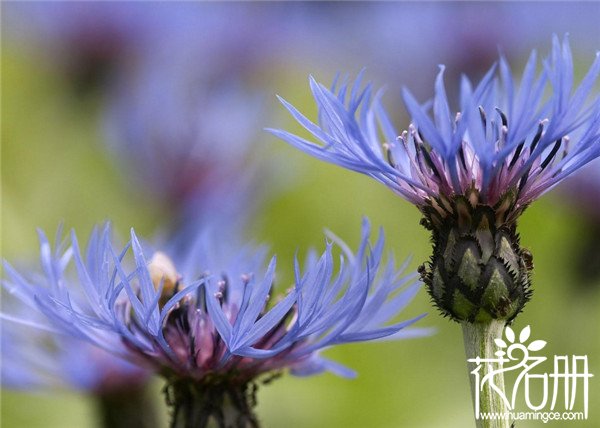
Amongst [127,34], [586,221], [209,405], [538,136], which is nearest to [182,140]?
[127,34]

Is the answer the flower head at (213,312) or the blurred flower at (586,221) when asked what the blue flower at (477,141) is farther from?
the blurred flower at (586,221)

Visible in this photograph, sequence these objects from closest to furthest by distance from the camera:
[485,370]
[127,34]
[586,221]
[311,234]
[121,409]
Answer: [485,370]
[121,409]
[586,221]
[311,234]
[127,34]

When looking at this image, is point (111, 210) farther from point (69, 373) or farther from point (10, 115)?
point (69, 373)

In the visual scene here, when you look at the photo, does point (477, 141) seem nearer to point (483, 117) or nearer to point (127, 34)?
point (483, 117)

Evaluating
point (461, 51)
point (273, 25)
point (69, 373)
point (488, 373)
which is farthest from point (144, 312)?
point (273, 25)

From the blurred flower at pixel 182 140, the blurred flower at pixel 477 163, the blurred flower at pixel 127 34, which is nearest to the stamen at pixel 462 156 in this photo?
the blurred flower at pixel 477 163
